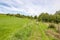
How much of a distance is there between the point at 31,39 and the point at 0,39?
24.0 feet

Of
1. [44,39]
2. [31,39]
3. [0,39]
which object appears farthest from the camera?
[44,39]

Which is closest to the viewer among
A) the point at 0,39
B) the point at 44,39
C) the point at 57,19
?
the point at 0,39

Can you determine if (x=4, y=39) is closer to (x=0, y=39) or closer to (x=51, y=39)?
(x=0, y=39)

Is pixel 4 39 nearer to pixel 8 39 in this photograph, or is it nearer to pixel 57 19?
pixel 8 39

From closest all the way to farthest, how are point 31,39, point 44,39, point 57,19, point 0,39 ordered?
1. point 0,39
2. point 31,39
3. point 44,39
4. point 57,19

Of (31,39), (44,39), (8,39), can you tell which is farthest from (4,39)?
(44,39)

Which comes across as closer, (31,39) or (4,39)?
(4,39)

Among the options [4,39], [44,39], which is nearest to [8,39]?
[4,39]

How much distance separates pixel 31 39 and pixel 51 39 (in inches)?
130

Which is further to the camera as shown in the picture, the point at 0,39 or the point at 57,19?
the point at 57,19

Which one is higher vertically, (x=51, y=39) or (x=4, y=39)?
(x=4, y=39)

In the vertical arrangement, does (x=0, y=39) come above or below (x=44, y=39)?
above

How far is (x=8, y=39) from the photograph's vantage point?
11828mm

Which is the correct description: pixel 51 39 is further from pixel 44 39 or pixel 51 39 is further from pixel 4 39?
pixel 4 39
